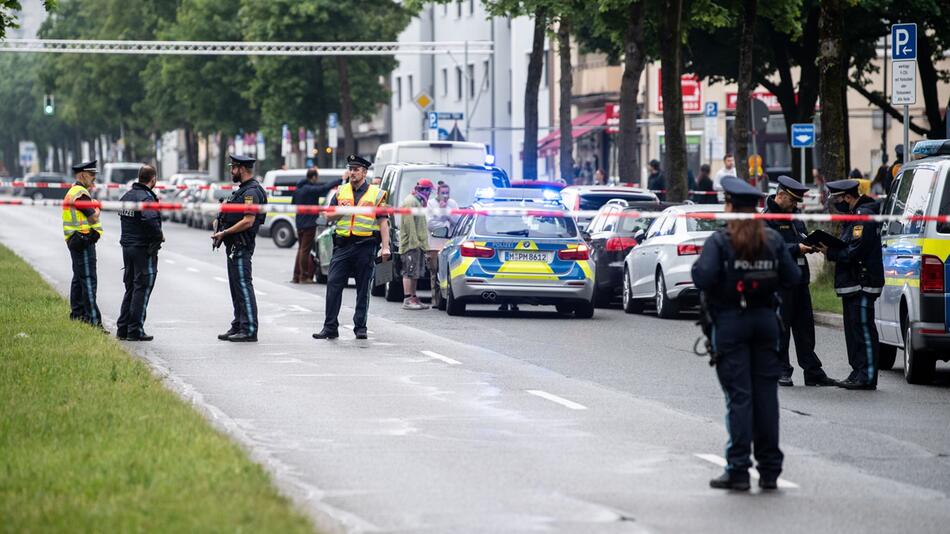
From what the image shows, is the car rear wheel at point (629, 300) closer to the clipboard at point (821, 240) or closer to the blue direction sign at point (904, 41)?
the blue direction sign at point (904, 41)

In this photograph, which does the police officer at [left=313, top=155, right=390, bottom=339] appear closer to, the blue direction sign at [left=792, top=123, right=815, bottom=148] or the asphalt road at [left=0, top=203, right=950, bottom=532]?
the asphalt road at [left=0, top=203, right=950, bottom=532]

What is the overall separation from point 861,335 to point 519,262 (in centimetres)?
787

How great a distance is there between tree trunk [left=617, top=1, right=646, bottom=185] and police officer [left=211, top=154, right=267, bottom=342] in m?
18.0

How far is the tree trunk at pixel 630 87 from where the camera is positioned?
36562mm

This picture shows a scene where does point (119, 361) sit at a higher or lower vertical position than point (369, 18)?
lower

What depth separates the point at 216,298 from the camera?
26281mm

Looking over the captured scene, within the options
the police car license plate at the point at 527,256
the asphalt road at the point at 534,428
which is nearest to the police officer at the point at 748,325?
the asphalt road at the point at 534,428

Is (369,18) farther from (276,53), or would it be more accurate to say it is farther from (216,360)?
(216,360)

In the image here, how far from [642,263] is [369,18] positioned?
1736 inches

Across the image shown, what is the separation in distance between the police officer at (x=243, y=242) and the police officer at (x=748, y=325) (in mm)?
9202

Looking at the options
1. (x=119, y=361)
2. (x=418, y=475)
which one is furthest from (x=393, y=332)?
(x=418, y=475)

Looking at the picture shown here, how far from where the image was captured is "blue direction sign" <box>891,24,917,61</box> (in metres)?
22.4

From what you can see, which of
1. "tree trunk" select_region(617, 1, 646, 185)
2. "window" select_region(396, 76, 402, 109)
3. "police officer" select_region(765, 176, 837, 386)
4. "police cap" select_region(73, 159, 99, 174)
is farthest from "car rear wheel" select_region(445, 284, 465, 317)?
"window" select_region(396, 76, 402, 109)

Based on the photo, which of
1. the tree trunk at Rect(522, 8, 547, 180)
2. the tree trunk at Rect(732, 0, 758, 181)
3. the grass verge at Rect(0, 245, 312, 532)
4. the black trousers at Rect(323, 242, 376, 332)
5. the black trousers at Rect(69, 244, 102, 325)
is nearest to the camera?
the grass verge at Rect(0, 245, 312, 532)
